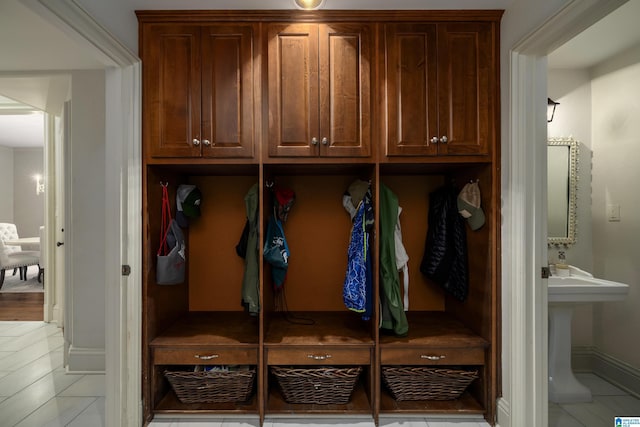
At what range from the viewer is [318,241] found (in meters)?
2.32

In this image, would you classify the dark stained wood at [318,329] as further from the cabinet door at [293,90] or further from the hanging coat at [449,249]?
the cabinet door at [293,90]

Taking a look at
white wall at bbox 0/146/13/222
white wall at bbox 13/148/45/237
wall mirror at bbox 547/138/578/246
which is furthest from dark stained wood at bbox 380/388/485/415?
white wall at bbox 0/146/13/222

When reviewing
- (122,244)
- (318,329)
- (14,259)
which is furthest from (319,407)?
(14,259)

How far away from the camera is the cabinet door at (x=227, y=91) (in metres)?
1.81

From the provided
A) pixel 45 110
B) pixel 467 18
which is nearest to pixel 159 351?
pixel 467 18

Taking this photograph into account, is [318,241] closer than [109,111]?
No

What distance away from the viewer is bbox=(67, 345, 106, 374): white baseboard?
2406 millimetres

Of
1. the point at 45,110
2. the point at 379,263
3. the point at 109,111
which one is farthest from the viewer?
the point at 45,110

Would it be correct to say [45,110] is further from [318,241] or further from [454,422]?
[454,422]

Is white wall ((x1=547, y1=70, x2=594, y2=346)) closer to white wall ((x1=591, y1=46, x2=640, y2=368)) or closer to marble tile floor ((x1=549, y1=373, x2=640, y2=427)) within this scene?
white wall ((x1=591, y1=46, x2=640, y2=368))

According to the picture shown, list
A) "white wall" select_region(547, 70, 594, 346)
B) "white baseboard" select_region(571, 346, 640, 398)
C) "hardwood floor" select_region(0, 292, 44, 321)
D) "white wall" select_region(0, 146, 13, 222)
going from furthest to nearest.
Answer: "white wall" select_region(0, 146, 13, 222) < "hardwood floor" select_region(0, 292, 44, 321) < "white wall" select_region(547, 70, 594, 346) < "white baseboard" select_region(571, 346, 640, 398)

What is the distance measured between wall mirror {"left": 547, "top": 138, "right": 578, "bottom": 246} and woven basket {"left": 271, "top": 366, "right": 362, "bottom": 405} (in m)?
1.79

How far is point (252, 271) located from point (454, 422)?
4.62ft

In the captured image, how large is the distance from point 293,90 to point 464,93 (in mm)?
937
